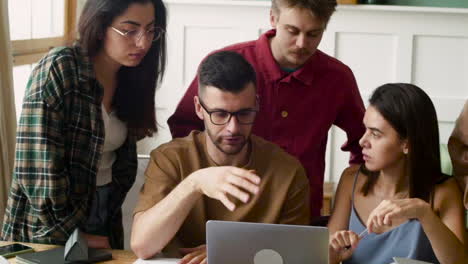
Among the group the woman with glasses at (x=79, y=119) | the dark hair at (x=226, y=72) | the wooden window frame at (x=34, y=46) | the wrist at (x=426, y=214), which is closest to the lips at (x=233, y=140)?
the dark hair at (x=226, y=72)

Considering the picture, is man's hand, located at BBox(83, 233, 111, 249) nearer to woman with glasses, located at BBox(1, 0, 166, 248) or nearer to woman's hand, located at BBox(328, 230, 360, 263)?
woman with glasses, located at BBox(1, 0, 166, 248)

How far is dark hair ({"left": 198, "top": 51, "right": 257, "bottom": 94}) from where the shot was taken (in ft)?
7.03

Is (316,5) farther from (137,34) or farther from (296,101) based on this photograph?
(137,34)

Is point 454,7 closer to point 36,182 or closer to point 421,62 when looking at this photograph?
point 421,62

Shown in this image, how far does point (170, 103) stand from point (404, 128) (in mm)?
2729

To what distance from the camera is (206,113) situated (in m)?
2.14

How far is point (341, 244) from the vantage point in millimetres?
1977

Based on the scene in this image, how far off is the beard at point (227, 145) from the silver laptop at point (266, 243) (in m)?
0.39

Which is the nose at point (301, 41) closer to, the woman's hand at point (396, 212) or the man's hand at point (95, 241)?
the woman's hand at point (396, 212)

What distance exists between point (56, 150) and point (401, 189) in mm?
1027

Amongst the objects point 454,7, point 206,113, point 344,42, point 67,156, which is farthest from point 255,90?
point 454,7

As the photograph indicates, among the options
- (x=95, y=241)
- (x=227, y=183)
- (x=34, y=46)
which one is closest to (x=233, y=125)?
(x=227, y=183)

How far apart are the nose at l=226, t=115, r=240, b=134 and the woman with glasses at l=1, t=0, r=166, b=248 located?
1.23 ft

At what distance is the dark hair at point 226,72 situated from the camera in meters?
2.14
